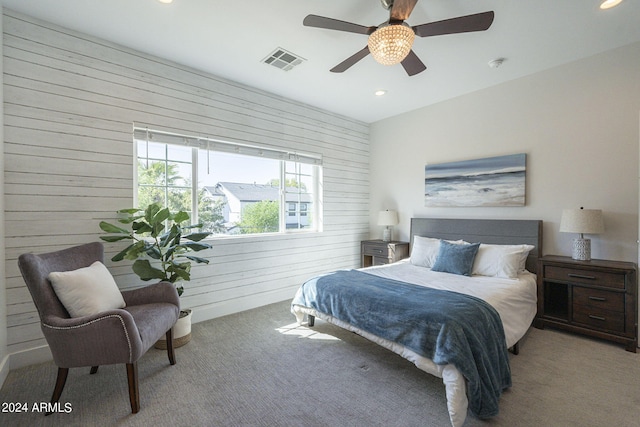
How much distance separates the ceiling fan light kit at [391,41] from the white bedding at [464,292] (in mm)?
2061

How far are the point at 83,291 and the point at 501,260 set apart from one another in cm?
384

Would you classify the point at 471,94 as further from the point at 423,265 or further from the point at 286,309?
the point at 286,309

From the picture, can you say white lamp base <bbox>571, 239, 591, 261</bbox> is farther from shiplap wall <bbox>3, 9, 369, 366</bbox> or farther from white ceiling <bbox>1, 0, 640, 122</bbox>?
shiplap wall <bbox>3, 9, 369, 366</bbox>

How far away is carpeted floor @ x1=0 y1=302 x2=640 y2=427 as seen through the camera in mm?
1772

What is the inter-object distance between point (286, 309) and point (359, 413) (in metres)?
2.03

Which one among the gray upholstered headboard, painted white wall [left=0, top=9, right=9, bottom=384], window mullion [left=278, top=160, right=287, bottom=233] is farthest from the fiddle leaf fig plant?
the gray upholstered headboard

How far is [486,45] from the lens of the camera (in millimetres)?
2764

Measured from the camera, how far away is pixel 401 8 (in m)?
1.86

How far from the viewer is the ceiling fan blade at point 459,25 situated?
1.85m

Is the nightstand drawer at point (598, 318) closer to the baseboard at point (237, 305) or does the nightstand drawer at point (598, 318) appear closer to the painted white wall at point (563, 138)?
the painted white wall at point (563, 138)

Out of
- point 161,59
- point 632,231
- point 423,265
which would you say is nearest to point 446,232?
point 423,265

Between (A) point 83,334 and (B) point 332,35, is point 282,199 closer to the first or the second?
(B) point 332,35

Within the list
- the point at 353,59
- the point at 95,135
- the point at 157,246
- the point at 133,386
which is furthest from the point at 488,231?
the point at 95,135

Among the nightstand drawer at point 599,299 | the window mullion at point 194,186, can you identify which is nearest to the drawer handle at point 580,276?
the nightstand drawer at point 599,299
